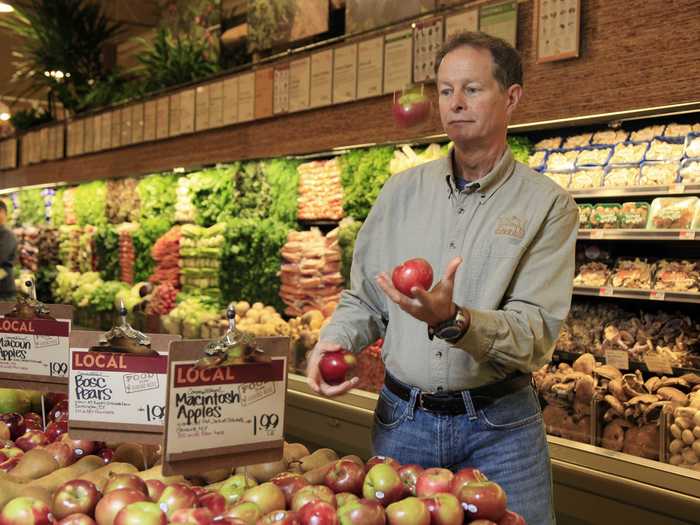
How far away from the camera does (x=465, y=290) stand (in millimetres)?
2057

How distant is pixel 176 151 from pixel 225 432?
547cm

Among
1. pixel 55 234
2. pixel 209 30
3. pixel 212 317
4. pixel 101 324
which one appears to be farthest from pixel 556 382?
pixel 55 234

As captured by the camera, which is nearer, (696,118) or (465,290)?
(465,290)

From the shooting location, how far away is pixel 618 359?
11.9 feet

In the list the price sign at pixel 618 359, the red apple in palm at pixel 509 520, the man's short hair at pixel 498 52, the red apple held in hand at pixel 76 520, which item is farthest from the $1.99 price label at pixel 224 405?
the price sign at pixel 618 359

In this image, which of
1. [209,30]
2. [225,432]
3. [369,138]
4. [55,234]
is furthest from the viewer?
[55,234]

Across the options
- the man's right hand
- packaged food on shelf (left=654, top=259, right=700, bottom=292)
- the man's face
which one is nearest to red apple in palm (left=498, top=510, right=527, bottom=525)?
the man's right hand

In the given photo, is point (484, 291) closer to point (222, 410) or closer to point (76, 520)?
point (222, 410)

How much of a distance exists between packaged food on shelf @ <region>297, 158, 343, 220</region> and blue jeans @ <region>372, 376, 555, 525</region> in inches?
140

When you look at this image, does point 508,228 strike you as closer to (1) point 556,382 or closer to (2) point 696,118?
(1) point 556,382

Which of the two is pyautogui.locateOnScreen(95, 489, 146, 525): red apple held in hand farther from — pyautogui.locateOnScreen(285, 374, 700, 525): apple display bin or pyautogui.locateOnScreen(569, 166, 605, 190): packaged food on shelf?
pyautogui.locateOnScreen(569, 166, 605, 190): packaged food on shelf

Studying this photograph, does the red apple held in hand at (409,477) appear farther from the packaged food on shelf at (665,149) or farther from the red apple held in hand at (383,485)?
the packaged food on shelf at (665,149)

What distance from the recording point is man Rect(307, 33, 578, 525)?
200 centimetres

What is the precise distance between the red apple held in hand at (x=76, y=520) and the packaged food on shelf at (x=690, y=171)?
3086 mm
